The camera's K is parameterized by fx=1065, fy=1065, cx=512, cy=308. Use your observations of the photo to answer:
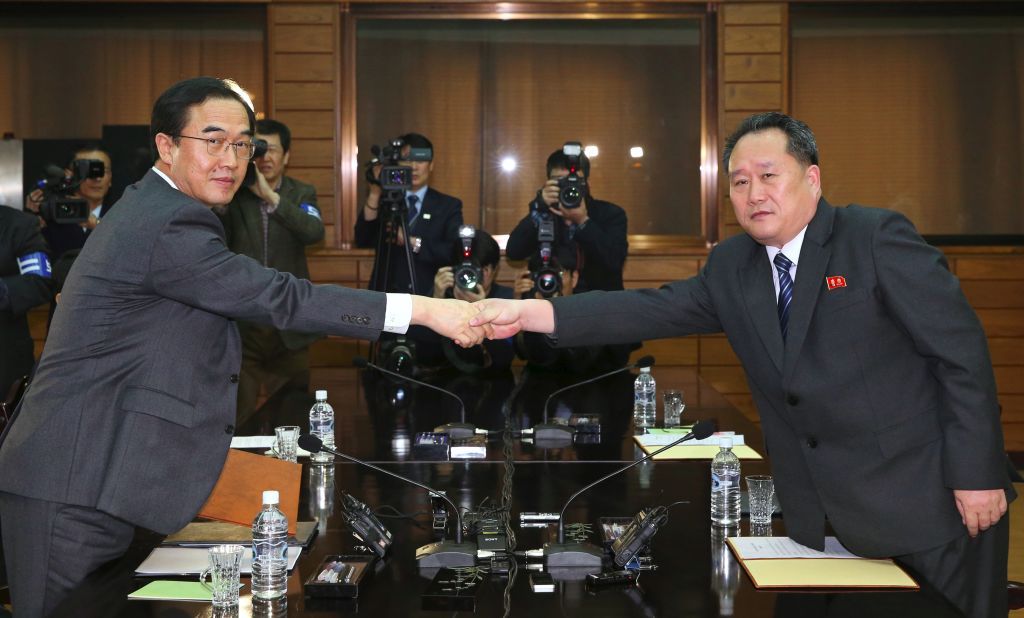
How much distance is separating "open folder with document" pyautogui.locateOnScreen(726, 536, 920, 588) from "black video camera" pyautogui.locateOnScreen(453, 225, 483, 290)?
2.29 metres

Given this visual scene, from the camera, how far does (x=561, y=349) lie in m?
4.57

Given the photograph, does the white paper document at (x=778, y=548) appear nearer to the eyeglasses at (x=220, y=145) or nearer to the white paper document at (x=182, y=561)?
the white paper document at (x=182, y=561)

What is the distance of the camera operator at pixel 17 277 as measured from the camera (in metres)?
4.18

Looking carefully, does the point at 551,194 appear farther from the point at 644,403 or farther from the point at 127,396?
the point at 127,396

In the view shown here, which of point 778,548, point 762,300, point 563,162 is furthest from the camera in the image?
point 563,162

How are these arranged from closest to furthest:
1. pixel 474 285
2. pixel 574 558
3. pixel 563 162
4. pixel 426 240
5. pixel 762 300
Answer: pixel 574 558 < pixel 762 300 < pixel 474 285 < pixel 563 162 < pixel 426 240

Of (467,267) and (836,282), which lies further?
(467,267)

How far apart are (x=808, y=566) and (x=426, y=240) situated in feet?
11.6


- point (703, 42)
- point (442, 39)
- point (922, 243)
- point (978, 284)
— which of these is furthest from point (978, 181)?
point (922, 243)

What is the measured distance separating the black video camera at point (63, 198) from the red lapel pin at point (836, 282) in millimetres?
3291

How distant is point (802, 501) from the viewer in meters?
2.05

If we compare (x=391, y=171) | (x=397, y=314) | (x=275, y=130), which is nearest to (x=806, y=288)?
(x=397, y=314)

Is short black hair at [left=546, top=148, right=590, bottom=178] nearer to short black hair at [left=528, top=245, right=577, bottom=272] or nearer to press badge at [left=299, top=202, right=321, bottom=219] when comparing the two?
short black hair at [left=528, top=245, right=577, bottom=272]

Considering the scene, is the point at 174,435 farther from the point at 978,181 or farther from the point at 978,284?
the point at 978,181
